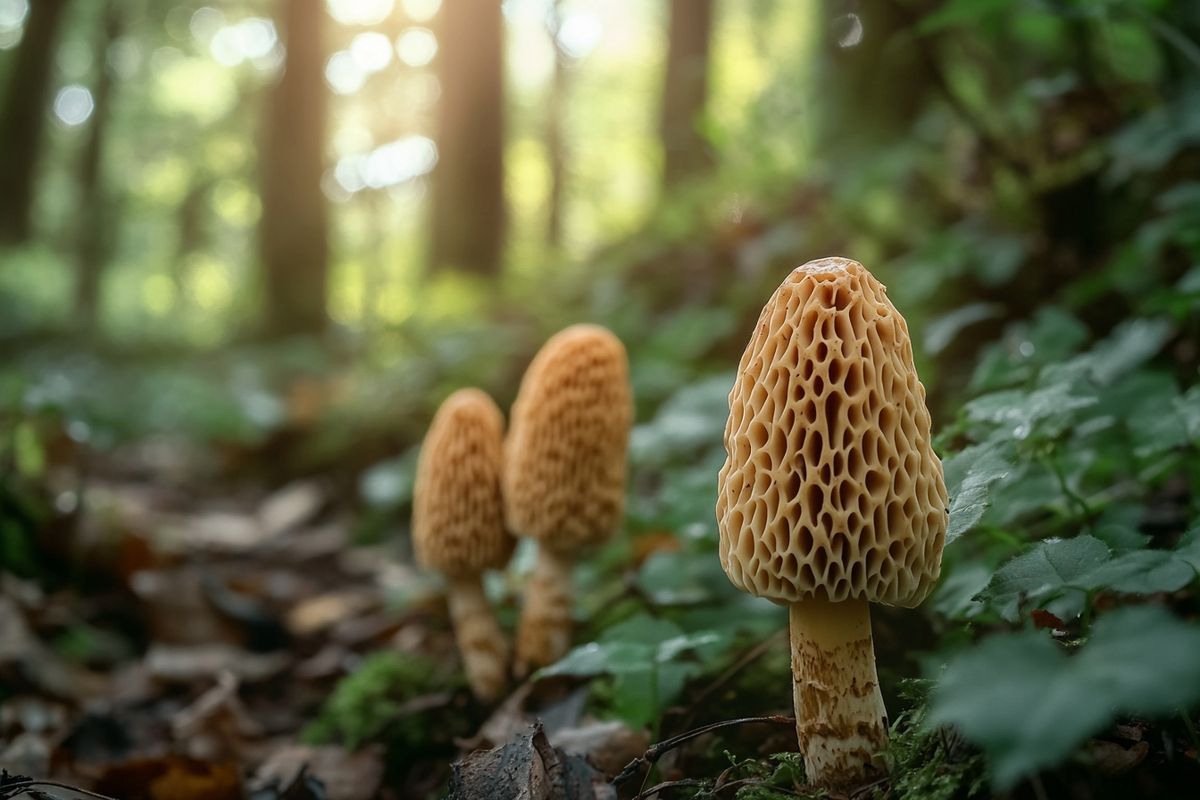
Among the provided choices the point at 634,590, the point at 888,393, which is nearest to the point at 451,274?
the point at 634,590

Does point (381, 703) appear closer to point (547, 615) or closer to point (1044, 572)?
point (547, 615)

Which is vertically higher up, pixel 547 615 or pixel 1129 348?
pixel 1129 348

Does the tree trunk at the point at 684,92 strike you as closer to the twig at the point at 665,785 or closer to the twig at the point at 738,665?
the twig at the point at 738,665

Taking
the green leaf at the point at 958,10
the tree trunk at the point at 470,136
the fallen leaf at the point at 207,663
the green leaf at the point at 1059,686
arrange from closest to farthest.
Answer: the green leaf at the point at 1059,686 → the green leaf at the point at 958,10 → the fallen leaf at the point at 207,663 → the tree trunk at the point at 470,136

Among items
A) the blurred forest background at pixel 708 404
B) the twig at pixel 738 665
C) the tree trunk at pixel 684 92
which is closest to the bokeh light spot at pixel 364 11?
the blurred forest background at pixel 708 404

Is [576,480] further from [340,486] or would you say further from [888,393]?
[340,486]

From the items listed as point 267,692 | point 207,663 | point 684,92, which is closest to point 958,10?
point 267,692

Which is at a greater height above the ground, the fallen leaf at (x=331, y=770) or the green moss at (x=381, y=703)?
the green moss at (x=381, y=703)
